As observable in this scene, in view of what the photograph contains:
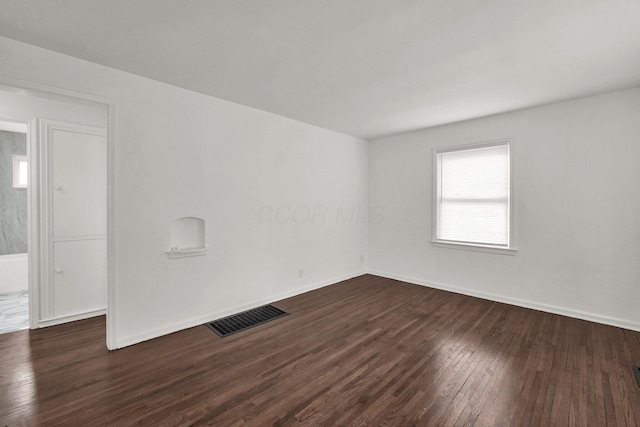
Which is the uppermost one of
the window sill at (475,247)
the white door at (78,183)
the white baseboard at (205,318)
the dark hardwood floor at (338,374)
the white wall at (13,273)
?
the white door at (78,183)

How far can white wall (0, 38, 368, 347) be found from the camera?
274 centimetres

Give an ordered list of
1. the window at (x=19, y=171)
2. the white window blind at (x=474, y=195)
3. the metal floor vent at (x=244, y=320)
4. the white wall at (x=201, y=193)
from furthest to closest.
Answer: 1. the window at (x=19, y=171)
2. the white window blind at (x=474, y=195)
3. the metal floor vent at (x=244, y=320)
4. the white wall at (x=201, y=193)

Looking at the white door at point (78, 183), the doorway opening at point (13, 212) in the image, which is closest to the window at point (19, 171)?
the doorway opening at point (13, 212)

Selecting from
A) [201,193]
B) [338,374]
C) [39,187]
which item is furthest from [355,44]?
[39,187]

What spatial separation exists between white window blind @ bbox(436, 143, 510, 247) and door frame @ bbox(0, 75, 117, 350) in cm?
436

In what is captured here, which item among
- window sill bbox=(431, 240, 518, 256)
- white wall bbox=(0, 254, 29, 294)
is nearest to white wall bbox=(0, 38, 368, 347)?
window sill bbox=(431, 240, 518, 256)

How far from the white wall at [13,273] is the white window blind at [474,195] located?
672 cm

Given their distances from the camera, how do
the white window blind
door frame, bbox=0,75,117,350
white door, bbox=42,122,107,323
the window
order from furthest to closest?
the window, the white window blind, white door, bbox=42,122,107,323, door frame, bbox=0,75,117,350

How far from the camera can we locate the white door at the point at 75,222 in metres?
3.28

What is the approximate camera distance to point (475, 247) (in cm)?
428

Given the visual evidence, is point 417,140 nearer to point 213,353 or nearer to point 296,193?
point 296,193

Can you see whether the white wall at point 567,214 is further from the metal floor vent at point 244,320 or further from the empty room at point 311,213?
the metal floor vent at point 244,320

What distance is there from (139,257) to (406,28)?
3.10m

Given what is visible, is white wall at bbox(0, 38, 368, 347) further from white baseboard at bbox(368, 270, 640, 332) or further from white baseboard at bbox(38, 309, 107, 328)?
white baseboard at bbox(368, 270, 640, 332)
